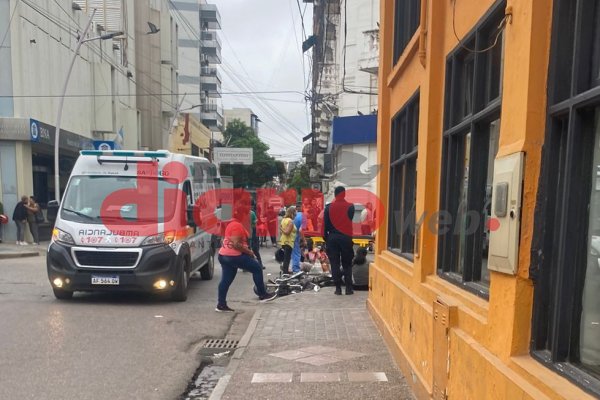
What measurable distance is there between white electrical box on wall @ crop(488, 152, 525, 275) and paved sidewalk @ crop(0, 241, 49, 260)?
14.2 meters

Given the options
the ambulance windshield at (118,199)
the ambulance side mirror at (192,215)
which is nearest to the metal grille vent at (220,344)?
the ambulance windshield at (118,199)

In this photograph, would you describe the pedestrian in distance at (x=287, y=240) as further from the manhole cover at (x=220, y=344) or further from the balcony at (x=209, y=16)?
the balcony at (x=209, y=16)

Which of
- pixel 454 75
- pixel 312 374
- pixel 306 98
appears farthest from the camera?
pixel 306 98

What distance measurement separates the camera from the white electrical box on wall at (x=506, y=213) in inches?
102

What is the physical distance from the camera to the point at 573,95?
7.72ft

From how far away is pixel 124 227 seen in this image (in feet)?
25.7

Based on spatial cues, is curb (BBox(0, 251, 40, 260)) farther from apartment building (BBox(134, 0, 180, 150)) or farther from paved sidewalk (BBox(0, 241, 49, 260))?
apartment building (BBox(134, 0, 180, 150))

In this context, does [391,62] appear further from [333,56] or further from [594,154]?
[333,56]

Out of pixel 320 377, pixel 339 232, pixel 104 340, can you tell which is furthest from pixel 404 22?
pixel 104 340

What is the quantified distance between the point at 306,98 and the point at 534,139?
977 inches

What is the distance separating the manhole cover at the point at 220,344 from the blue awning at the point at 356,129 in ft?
47.5

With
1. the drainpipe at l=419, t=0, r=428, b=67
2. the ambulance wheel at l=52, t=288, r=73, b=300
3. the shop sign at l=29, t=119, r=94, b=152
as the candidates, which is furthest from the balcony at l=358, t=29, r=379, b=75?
the drainpipe at l=419, t=0, r=428, b=67

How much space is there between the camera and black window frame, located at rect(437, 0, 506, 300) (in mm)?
3447

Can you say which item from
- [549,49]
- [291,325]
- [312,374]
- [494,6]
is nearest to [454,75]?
[494,6]
